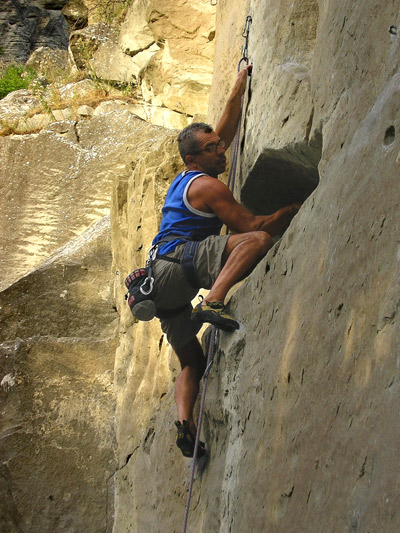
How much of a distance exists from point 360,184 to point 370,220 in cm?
Result: 19

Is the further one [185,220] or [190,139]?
[190,139]

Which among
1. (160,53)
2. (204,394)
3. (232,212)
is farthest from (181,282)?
(160,53)

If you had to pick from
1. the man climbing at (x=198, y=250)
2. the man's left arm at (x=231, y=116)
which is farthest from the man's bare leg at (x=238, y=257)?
the man's left arm at (x=231, y=116)

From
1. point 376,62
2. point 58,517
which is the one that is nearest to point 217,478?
point 376,62

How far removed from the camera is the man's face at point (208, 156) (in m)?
4.54

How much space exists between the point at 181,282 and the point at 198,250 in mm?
213

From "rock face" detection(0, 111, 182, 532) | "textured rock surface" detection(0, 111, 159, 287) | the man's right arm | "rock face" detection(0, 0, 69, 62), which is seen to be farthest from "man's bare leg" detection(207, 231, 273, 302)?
"rock face" detection(0, 0, 69, 62)

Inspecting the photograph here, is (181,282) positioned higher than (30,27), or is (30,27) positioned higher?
(30,27)

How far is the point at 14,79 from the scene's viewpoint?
44.1 feet

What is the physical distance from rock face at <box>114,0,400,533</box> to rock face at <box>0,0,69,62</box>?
13.4m

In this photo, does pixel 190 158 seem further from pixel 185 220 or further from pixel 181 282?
pixel 181 282

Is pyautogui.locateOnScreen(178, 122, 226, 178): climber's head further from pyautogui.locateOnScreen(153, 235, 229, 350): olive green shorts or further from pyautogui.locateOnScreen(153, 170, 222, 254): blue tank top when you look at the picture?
pyautogui.locateOnScreen(153, 235, 229, 350): olive green shorts

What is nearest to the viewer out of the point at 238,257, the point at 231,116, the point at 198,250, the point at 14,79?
the point at 238,257

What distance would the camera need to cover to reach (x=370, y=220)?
2.63 m
